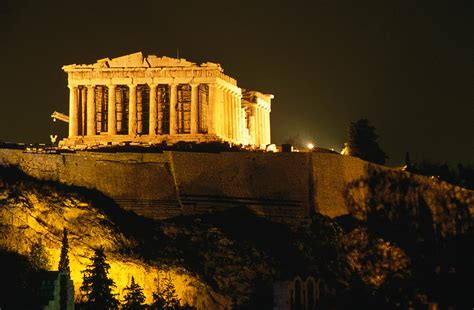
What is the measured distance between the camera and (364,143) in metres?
83.0

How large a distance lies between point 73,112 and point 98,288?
30603 millimetres

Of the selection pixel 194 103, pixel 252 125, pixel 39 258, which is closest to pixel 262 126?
pixel 252 125

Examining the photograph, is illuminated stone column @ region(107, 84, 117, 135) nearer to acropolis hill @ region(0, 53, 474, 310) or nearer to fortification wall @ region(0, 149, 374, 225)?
acropolis hill @ region(0, 53, 474, 310)

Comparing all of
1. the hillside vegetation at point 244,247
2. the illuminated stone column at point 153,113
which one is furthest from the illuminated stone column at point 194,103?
the hillside vegetation at point 244,247

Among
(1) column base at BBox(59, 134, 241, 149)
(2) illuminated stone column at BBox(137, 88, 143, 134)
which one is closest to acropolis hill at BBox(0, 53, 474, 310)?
(1) column base at BBox(59, 134, 241, 149)

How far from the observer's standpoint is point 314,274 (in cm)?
5856

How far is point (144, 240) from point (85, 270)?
5350mm

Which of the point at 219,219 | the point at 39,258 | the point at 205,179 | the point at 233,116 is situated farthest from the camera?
the point at 233,116

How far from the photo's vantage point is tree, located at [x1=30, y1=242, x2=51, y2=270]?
5259 cm

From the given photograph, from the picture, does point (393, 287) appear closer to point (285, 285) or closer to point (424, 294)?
point (424, 294)

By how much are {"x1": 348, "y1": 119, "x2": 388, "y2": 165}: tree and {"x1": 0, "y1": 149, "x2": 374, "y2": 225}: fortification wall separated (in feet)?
57.5

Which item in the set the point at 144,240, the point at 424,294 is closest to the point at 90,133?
the point at 144,240

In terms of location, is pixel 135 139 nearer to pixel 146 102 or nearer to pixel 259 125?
pixel 146 102

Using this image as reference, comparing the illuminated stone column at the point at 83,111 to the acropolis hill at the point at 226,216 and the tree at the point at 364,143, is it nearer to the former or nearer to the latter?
the acropolis hill at the point at 226,216
